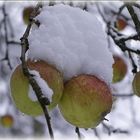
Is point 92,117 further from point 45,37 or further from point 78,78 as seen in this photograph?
point 45,37

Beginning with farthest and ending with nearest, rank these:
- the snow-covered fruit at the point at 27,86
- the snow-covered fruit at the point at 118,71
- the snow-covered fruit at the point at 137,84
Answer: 1. the snow-covered fruit at the point at 118,71
2. the snow-covered fruit at the point at 137,84
3. the snow-covered fruit at the point at 27,86

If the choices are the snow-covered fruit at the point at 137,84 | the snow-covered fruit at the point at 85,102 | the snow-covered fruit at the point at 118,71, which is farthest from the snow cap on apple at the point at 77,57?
the snow-covered fruit at the point at 118,71

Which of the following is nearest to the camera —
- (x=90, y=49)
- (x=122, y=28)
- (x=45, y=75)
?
(x=45, y=75)

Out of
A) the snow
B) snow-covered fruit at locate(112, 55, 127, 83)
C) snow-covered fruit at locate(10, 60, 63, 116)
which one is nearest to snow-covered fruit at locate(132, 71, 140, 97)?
the snow

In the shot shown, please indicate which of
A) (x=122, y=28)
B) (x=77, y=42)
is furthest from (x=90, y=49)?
(x=122, y=28)

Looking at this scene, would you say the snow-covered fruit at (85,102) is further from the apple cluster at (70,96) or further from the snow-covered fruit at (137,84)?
the snow-covered fruit at (137,84)

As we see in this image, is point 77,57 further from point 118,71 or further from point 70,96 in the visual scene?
point 118,71

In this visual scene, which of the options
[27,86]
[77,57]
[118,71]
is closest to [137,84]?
[77,57]
